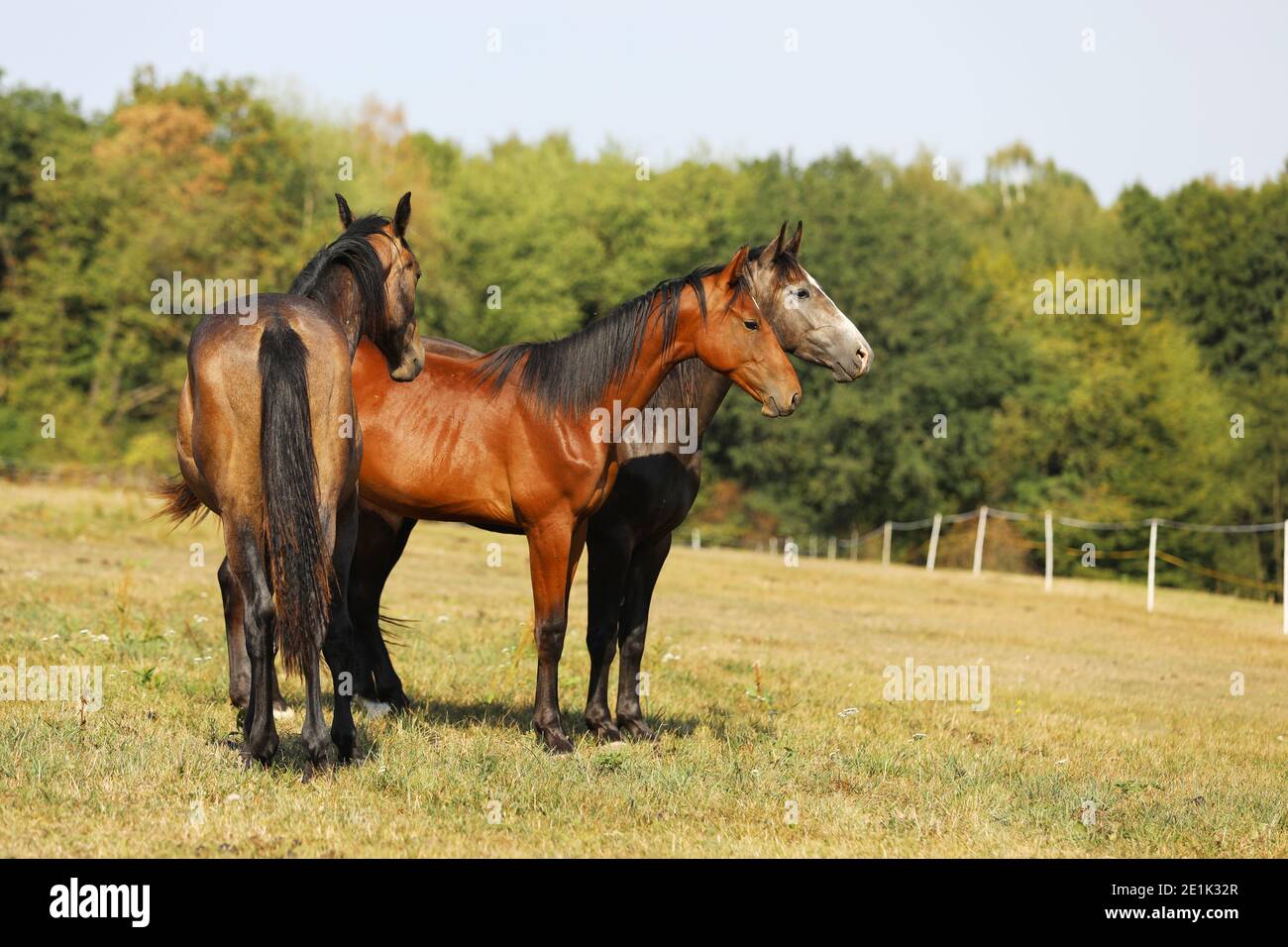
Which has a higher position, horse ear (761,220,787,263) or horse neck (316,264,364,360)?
horse ear (761,220,787,263)

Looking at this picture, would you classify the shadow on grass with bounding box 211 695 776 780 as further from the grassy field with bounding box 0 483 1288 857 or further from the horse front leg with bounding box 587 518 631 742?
the horse front leg with bounding box 587 518 631 742

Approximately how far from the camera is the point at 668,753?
7.70 m

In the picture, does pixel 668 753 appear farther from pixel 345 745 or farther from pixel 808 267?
pixel 808 267

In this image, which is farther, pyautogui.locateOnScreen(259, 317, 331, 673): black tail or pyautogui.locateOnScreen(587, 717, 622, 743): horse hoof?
pyautogui.locateOnScreen(587, 717, 622, 743): horse hoof

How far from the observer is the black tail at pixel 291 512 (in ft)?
19.9

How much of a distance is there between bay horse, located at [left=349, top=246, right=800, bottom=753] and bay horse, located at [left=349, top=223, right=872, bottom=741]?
237 millimetres

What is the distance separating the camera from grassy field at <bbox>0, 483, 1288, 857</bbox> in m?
5.64

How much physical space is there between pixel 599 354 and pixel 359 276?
1448 mm

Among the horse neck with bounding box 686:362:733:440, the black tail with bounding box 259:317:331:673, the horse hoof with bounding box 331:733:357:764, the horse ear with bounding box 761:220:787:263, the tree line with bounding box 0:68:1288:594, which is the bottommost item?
the horse hoof with bounding box 331:733:357:764

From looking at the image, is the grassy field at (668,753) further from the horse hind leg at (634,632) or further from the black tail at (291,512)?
the black tail at (291,512)

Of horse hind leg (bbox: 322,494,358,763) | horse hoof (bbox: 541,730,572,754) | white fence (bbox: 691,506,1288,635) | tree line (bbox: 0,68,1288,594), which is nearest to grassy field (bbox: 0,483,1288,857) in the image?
horse hoof (bbox: 541,730,572,754)

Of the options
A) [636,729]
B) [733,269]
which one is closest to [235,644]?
[636,729]

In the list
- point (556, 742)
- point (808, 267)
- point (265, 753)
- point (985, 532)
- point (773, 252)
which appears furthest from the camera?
point (808, 267)

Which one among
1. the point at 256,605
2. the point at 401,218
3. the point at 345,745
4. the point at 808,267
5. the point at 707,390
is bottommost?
the point at 345,745
